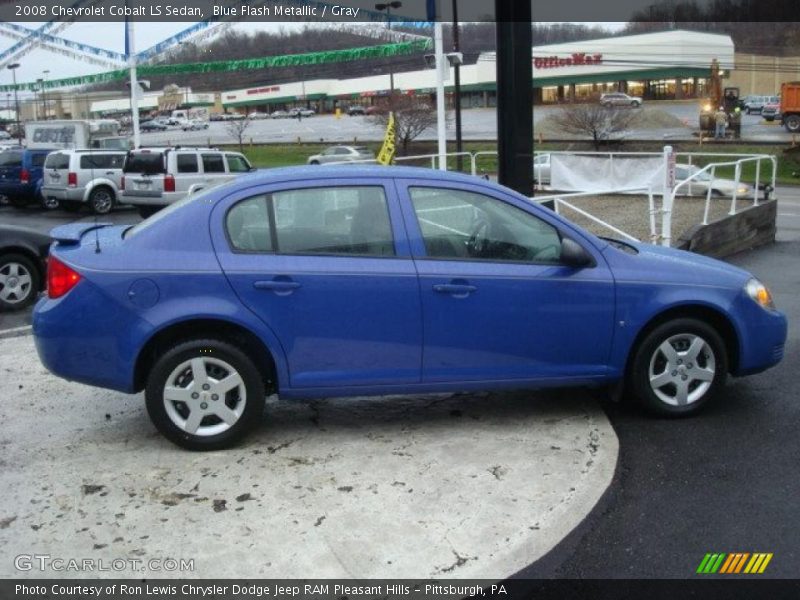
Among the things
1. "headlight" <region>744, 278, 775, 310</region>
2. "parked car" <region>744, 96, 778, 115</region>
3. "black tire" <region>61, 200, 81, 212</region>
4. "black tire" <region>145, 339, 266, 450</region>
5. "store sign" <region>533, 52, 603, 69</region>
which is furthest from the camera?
"parked car" <region>744, 96, 778, 115</region>

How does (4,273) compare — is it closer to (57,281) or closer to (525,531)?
(57,281)

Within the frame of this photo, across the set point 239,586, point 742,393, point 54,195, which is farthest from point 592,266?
point 54,195

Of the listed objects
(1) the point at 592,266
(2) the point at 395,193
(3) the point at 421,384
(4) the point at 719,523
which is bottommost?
(4) the point at 719,523

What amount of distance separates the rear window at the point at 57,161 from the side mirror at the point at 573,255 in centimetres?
2181

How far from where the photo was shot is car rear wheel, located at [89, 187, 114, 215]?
24312 mm

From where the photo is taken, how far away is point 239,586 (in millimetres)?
3572

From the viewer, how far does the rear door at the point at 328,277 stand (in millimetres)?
4969

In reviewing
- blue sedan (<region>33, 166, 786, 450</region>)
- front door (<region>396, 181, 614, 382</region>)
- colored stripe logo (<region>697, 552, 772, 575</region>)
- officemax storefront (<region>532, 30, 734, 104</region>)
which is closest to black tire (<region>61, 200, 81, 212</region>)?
blue sedan (<region>33, 166, 786, 450</region>)

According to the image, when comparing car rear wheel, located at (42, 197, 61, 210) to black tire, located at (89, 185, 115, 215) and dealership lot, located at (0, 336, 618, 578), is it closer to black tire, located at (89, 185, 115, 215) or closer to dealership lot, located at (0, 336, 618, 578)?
black tire, located at (89, 185, 115, 215)

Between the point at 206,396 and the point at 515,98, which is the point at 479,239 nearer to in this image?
the point at 206,396

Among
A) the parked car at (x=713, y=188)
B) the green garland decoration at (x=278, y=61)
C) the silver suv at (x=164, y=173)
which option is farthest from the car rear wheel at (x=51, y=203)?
the parked car at (x=713, y=188)

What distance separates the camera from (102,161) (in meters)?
25.0

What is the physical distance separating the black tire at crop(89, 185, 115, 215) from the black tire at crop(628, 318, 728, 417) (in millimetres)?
21341

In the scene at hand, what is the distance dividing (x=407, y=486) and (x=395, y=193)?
1746mm
